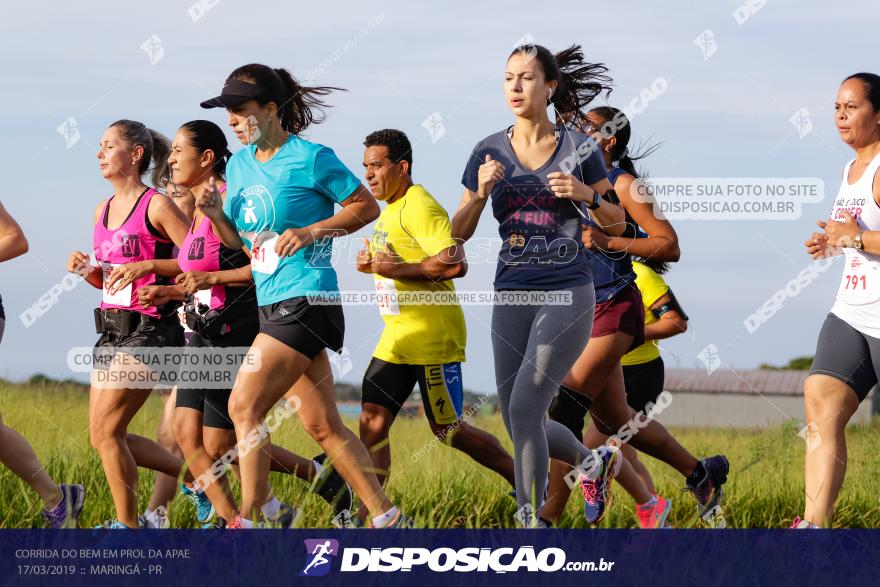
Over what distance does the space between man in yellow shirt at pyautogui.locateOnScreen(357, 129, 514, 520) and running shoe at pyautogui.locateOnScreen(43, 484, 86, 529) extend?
146cm

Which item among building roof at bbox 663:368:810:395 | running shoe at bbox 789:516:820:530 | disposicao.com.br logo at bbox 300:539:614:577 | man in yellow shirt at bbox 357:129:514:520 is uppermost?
man in yellow shirt at bbox 357:129:514:520

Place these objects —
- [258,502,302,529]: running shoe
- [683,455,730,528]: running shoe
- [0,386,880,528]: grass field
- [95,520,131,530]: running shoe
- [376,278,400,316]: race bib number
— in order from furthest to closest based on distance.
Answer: [683,455,730,528]: running shoe < [0,386,880,528]: grass field < [376,278,400,316]: race bib number < [95,520,131,530]: running shoe < [258,502,302,529]: running shoe

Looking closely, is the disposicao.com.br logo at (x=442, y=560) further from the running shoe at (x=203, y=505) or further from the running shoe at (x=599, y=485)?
the running shoe at (x=203, y=505)

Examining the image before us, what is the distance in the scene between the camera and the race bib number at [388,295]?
6371mm

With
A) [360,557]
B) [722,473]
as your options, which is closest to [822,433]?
[722,473]

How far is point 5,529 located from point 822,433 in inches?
149

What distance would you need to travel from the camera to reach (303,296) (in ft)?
17.8

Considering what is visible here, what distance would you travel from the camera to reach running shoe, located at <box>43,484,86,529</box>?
6.27 m

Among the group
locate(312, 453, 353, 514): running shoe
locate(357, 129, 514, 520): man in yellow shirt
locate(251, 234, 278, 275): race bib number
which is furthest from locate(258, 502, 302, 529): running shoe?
locate(251, 234, 278, 275): race bib number

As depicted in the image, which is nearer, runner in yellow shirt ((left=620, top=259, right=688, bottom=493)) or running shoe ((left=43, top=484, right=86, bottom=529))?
running shoe ((left=43, top=484, right=86, bottom=529))

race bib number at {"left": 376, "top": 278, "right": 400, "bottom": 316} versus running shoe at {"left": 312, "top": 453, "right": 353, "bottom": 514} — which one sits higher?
race bib number at {"left": 376, "top": 278, "right": 400, "bottom": 316}

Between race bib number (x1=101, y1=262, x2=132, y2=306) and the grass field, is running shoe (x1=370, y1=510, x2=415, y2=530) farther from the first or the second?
race bib number (x1=101, y1=262, x2=132, y2=306)

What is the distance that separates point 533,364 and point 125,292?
1972 mm

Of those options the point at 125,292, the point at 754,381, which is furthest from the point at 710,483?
the point at 754,381
